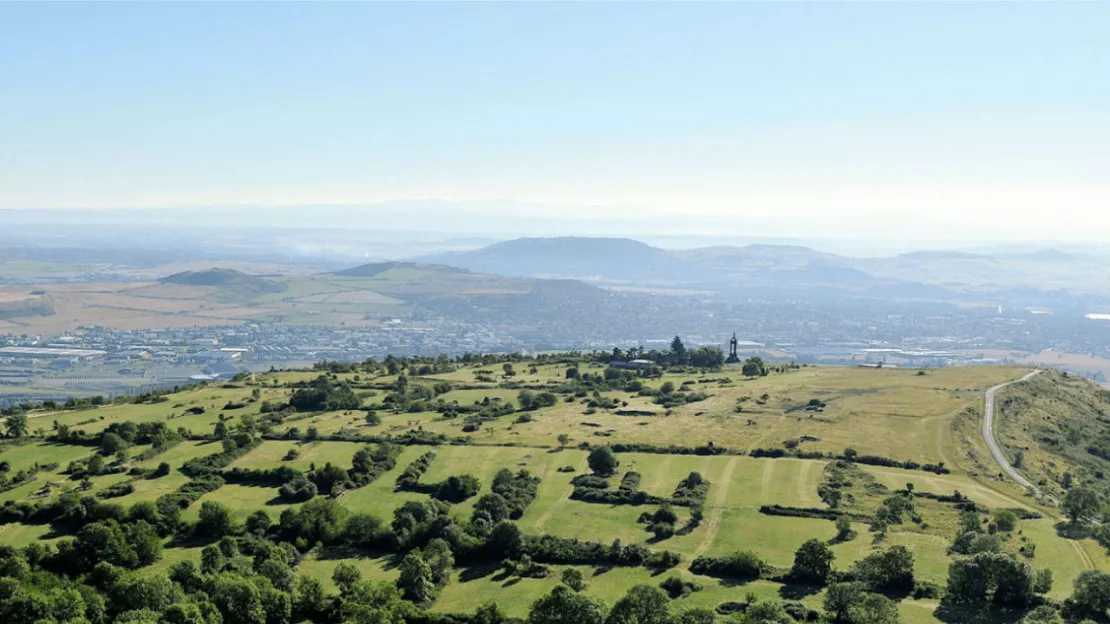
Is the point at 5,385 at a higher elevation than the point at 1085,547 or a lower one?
lower

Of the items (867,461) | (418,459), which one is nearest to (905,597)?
(867,461)

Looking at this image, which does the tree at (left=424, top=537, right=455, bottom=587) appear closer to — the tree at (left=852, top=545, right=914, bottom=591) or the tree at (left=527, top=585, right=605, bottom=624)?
the tree at (left=527, top=585, right=605, bottom=624)

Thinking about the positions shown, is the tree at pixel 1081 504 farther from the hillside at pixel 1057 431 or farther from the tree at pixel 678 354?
the tree at pixel 678 354

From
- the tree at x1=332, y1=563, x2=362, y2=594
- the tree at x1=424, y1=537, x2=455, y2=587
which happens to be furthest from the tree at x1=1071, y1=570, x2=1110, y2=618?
the tree at x1=332, y1=563, x2=362, y2=594

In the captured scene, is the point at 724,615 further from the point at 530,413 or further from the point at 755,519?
the point at 530,413

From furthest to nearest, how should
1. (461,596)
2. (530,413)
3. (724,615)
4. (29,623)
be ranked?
(530,413)
(461,596)
(724,615)
(29,623)

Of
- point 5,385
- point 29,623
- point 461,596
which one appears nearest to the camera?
point 29,623
